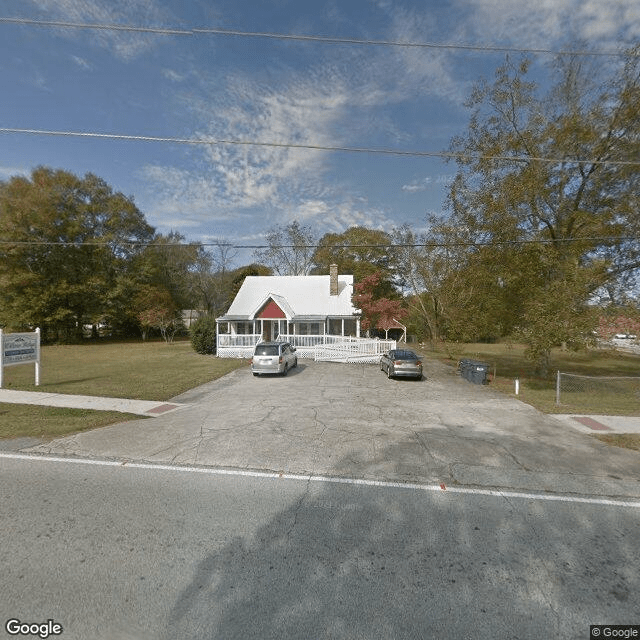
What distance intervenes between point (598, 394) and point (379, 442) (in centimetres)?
1118

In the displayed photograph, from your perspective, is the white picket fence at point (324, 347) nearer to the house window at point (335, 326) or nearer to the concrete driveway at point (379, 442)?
the house window at point (335, 326)

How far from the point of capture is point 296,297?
97.4 feet

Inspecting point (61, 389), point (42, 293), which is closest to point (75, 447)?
point (61, 389)

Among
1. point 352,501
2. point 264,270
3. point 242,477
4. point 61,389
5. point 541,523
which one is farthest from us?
point 264,270

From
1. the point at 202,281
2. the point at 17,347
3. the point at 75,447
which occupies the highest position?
the point at 202,281

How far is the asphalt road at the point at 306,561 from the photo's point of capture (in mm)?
2545

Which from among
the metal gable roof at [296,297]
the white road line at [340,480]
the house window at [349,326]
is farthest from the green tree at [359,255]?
the white road line at [340,480]

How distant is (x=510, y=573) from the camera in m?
3.10

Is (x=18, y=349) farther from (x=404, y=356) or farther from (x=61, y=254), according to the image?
(x=61, y=254)

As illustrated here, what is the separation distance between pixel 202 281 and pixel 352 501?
156ft

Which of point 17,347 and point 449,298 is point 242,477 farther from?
point 449,298

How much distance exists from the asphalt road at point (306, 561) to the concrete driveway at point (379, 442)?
2.42 ft

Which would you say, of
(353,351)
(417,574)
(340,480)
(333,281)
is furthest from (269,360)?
(333,281)

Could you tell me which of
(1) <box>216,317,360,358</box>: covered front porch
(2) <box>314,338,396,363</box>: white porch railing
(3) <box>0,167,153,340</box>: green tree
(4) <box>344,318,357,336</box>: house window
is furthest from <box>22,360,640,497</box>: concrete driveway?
(3) <box>0,167,153,340</box>: green tree
